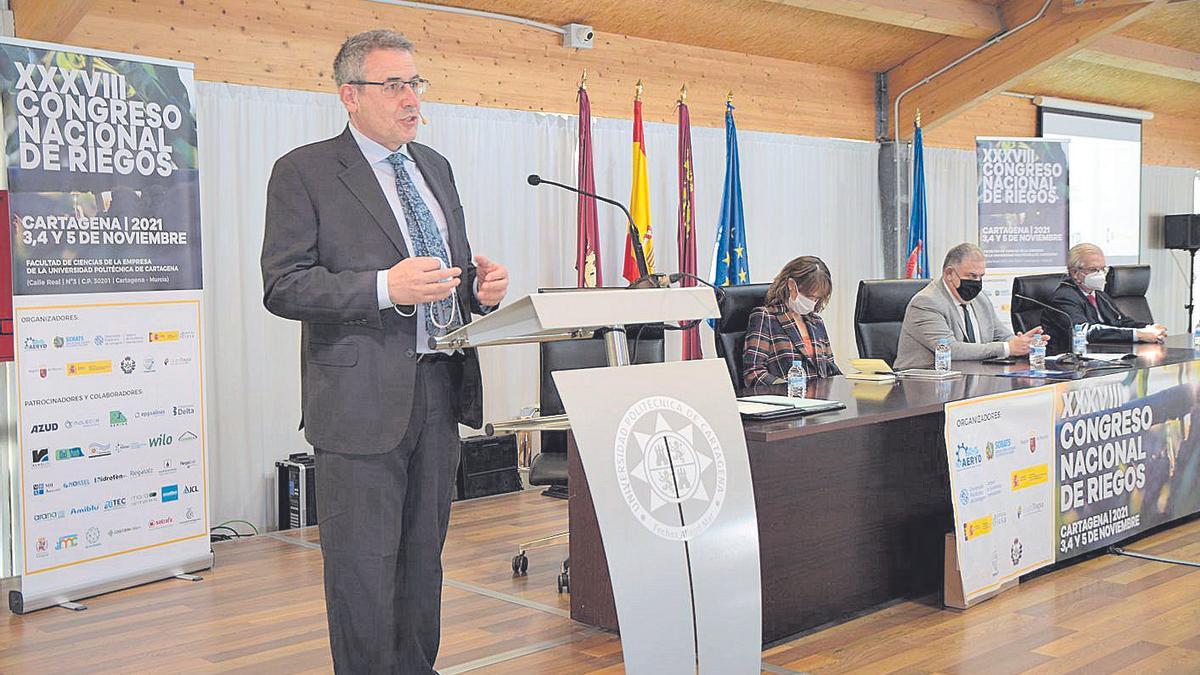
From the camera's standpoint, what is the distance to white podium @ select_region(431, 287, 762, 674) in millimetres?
1681

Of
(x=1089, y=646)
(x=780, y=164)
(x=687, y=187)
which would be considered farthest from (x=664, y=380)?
(x=780, y=164)

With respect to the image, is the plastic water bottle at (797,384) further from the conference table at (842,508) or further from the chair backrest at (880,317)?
the chair backrest at (880,317)

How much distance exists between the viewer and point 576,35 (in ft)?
20.8

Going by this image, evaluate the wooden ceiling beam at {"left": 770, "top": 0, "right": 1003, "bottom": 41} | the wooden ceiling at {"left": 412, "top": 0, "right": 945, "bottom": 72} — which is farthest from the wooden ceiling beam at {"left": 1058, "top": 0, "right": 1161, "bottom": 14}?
the wooden ceiling at {"left": 412, "top": 0, "right": 945, "bottom": 72}

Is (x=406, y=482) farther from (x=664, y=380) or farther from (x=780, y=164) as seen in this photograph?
(x=780, y=164)

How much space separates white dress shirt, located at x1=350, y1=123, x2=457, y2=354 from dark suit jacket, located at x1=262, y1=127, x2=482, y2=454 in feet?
0.07

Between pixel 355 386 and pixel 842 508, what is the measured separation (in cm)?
205

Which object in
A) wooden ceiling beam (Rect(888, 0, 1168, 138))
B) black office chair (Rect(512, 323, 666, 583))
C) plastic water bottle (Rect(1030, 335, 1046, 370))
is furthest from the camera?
wooden ceiling beam (Rect(888, 0, 1168, 138))

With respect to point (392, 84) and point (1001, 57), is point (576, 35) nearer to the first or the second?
point (1001, 57)

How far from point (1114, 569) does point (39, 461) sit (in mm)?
3740

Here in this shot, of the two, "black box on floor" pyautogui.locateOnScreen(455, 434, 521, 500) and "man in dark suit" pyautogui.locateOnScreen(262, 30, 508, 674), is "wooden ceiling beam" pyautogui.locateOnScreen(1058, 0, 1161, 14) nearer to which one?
"black box on floor" pyautogui.locateOnScreen(455, 434, 521, 500)

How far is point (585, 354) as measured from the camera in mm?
4465

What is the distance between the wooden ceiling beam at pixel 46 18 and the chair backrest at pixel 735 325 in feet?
8.49

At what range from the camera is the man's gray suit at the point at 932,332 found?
16.3ft
